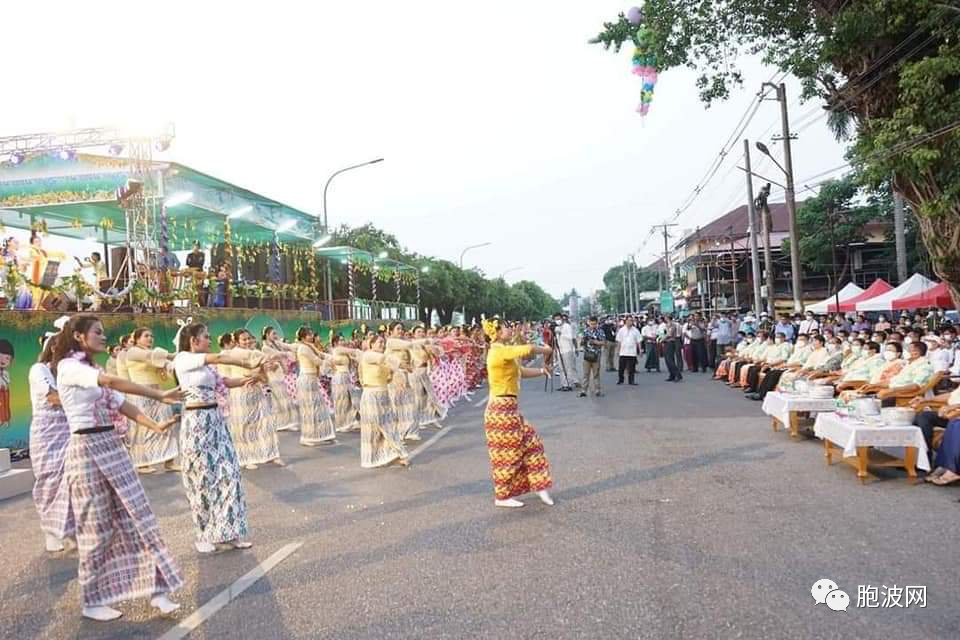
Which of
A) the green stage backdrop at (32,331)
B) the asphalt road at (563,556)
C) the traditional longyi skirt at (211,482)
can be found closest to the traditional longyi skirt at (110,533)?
the asphalt road at (563,556)

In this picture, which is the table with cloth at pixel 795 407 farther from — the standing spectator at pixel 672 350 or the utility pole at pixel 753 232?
the utility pole at pixel 753 232

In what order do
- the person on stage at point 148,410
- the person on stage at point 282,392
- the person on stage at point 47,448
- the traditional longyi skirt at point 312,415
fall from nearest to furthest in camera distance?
the person on stage at point 47,448 < the person on stage at point 148,410 < the traditional longyi skirt at point 312,415 < the person on stage at point 282,392

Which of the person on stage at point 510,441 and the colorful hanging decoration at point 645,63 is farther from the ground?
the colorful hanging decoration at point 645,63

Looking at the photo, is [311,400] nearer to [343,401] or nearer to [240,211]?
[343,401]

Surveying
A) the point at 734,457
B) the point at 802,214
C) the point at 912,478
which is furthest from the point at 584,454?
the point at 802,214

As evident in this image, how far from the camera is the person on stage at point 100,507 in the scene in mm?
5039

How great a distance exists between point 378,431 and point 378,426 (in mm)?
82

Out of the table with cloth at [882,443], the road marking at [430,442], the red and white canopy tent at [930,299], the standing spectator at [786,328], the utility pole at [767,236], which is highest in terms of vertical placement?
the utility pole at [767,236]

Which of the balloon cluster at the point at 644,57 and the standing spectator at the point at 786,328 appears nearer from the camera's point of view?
the balloon cluster at the point at 644,57

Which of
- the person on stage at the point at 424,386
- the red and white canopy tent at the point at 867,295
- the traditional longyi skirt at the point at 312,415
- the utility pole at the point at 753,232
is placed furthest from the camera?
the utility pole at the point at 753,232

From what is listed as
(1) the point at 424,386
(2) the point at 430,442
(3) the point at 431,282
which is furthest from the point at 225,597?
(3) the point at 431,282

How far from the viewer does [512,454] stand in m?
7.62

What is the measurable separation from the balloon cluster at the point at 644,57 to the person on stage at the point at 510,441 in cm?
1096

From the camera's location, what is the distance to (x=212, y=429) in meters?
6.75
